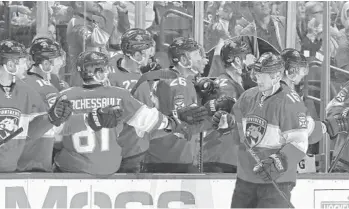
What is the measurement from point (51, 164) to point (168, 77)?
2.97 ft

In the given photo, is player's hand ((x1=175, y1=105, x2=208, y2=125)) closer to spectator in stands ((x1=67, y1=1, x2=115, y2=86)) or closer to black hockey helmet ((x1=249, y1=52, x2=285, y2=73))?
black hockey helmet ((x1=249, y1=52, x2=285, y2=73))

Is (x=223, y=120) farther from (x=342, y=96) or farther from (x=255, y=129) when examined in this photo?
(x=342, y=96)

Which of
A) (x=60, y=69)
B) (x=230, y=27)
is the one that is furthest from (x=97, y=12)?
(x=230, y=27)

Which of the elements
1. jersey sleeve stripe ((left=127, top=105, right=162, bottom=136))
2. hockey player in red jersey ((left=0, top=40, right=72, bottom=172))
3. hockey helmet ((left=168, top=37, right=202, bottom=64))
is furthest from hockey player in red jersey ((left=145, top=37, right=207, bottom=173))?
hockey player in red jersey ((left=0, top=40, right=72, bottom=172))

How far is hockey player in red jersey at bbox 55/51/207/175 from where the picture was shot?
506 cm

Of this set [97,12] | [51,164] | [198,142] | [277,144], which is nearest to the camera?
[277,144]

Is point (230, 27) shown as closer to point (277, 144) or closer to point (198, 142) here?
point (198, 142)

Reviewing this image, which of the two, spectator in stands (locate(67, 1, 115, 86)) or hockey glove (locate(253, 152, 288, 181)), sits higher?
spectator in stands (locate(67, 1, 115, 86))

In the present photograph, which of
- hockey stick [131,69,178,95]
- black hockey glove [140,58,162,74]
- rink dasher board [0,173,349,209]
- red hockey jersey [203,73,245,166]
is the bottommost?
rink dasher board [0,173,349,209]

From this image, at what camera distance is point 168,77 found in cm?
557

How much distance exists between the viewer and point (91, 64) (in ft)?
17.0

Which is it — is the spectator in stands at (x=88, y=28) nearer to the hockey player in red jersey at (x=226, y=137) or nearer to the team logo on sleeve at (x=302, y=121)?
the hockey player in red jersey at (x=226, y=137)

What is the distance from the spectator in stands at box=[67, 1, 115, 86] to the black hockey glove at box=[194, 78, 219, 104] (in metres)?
0.92

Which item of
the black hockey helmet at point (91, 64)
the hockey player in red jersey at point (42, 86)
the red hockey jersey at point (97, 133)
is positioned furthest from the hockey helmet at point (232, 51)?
the hockey player in red jersey at point (42, 86)
